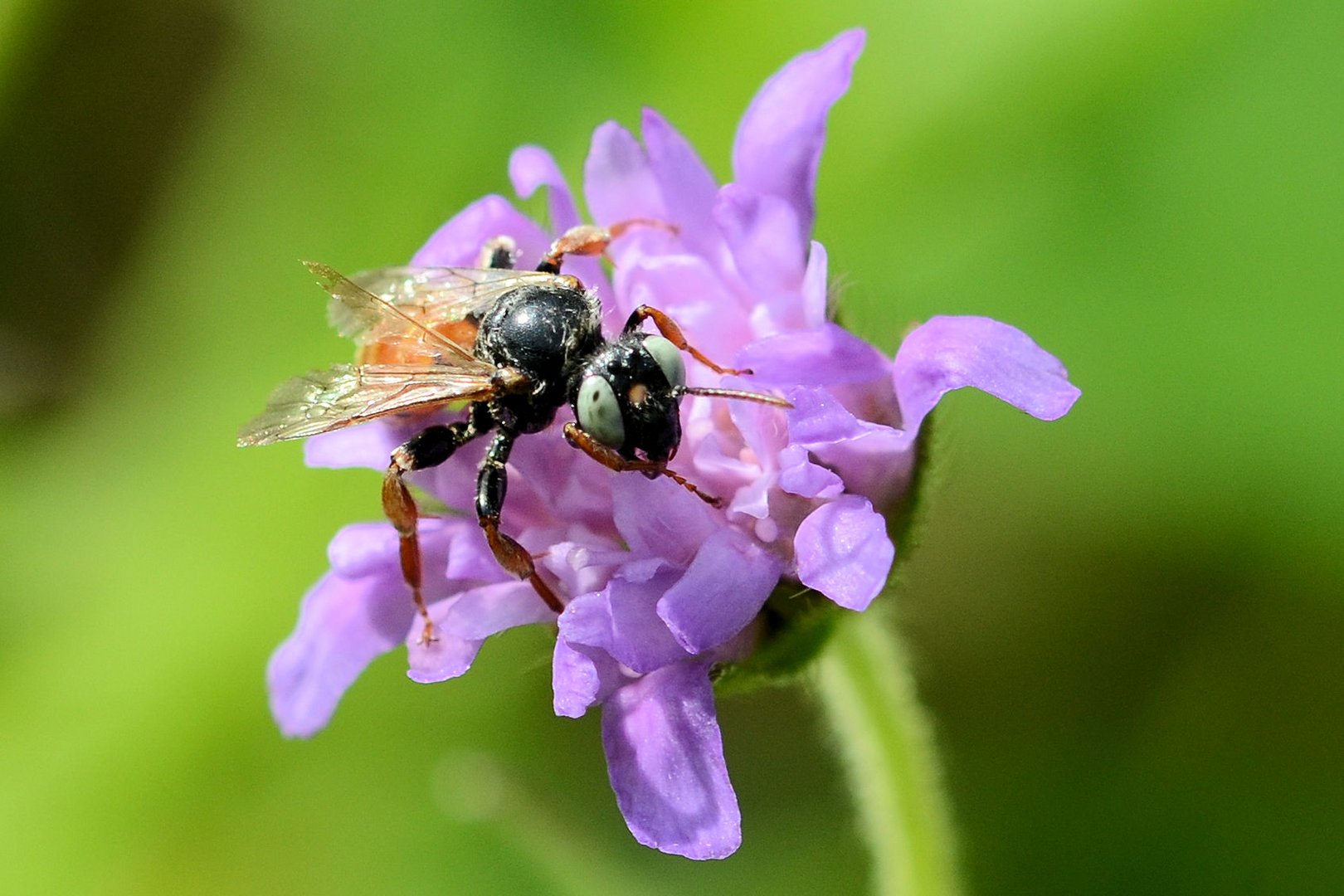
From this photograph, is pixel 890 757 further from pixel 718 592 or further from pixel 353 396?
pixel 353 396

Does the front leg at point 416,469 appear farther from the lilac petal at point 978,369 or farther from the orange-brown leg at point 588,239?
the lilac petal at point 978,369

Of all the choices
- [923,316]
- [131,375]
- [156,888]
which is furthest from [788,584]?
[131,375]

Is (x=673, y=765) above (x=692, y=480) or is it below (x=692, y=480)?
below

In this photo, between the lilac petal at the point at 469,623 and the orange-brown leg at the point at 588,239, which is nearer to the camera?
the lilac petal at the point at 469,623

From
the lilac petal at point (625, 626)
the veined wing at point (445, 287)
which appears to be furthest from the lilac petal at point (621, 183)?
the lilac petal at point (625, 626)

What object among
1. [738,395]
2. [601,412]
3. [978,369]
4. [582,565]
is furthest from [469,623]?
[978,369]

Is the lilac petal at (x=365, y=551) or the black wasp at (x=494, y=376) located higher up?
the black wasp at (x=494, y=376)

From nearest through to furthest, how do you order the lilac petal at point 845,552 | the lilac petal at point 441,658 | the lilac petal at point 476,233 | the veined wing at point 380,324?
the lilac petal at point 845,552, the lilac petal at point 441,658, the veined wing at point 380,324, the lilac petal at point 476,233

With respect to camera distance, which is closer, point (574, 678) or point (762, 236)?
point (574, 678)
